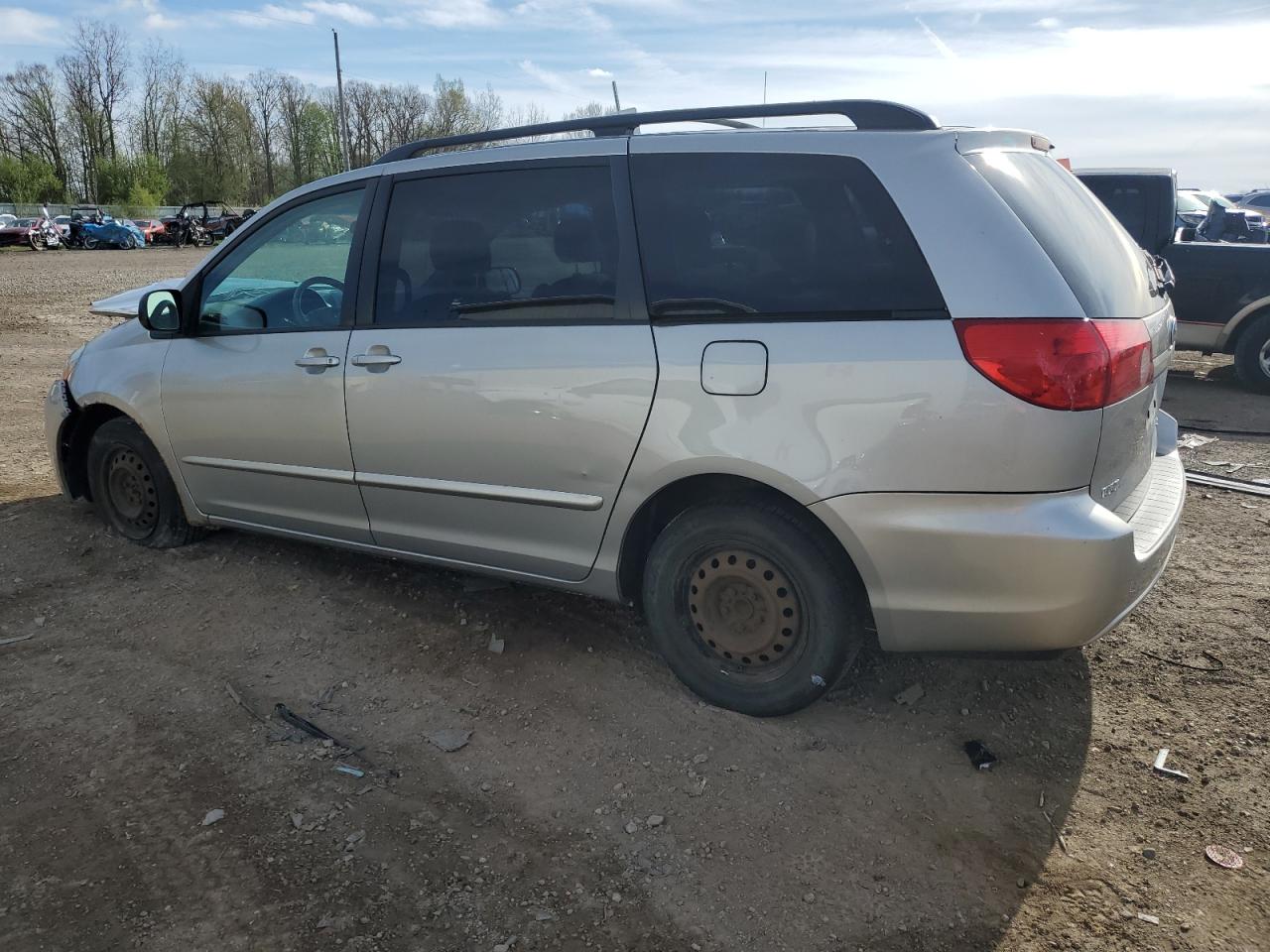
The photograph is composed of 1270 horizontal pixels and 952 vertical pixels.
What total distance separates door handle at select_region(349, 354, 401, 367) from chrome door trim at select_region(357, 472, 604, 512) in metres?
0.45

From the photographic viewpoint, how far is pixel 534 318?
138 inches

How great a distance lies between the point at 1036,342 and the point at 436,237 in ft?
7.44

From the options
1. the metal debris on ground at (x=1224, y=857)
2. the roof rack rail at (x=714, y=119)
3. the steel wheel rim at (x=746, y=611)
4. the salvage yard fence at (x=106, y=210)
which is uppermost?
the salvage yard fence at (x=106, y=210)

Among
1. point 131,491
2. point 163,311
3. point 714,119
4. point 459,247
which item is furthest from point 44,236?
point 714,119

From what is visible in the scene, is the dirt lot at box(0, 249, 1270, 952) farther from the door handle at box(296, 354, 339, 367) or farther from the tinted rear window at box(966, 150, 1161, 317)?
the tinted rear window at box(966, 150, 1161, 317)

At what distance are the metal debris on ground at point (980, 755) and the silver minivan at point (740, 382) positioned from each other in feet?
1.44

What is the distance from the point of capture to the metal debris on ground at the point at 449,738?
326 cm

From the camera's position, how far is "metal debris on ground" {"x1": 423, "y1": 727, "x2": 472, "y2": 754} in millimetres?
3256

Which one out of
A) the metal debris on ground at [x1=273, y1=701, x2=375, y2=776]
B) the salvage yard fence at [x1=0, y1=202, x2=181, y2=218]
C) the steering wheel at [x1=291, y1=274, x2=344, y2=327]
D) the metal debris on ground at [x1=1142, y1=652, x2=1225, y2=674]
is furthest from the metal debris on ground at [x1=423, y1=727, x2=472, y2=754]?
the salvage yard fence at [x1=0, y1=202, x2=181, y2=218]

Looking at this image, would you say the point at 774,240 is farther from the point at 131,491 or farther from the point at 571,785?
the point at 131,491

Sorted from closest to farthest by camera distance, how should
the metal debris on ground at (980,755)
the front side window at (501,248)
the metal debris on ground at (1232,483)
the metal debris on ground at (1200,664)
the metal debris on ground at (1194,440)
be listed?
the metal debris on ground at (980,755)
the front side window at (501,248)
the metal debris on ground at (1200,664)
the metal debris on ground at (1232,483)
the metal debris on ground at (1194,440)

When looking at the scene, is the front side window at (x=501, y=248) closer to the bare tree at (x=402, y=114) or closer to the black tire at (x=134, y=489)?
the black tire at (x=134, y=489)

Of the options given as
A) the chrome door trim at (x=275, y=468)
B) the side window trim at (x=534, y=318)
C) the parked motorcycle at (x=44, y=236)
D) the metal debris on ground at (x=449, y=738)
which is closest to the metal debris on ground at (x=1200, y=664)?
the side window trim at (x=534, y=318)

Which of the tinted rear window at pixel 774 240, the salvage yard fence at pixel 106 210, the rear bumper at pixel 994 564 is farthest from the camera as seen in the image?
the salvage yard fence at pixel 106 210
